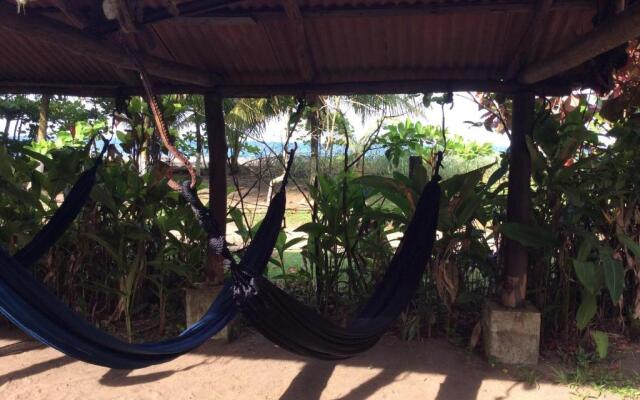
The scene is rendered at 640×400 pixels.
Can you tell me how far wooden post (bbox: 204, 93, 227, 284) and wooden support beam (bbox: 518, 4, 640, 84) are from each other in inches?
60.6

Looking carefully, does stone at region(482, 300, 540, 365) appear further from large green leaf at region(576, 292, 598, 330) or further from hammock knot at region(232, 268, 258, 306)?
hammock knot at region(232, 268, 258, 306)

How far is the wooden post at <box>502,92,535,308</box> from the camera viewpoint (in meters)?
2.38

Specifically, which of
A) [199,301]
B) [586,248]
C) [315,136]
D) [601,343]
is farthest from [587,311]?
[315,136]

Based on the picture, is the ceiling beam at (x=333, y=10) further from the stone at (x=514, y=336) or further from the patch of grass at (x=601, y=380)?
the patch of grass at (x=601, y=380)

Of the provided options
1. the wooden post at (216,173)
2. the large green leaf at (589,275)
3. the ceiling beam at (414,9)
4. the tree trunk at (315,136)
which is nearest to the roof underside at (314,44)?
the ceiling beam at (414,9)

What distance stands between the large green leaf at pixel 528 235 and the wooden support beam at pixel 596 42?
0.67 metres

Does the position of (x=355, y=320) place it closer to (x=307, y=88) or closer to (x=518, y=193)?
(x=518, y=193)

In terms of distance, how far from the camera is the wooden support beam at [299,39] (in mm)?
1776

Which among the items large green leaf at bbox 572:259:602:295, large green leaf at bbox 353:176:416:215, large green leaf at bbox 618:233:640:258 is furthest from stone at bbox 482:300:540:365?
large green leaf at bbox 353:176:416:215

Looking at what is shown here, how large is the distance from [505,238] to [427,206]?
0.60m

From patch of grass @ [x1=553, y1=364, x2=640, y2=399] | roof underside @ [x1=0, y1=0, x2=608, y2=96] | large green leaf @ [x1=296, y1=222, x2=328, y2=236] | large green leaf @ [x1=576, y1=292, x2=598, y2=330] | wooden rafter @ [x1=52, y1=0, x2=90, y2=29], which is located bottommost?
patch of grass @ [x1=553, y1=364, x2=640, y2=399]

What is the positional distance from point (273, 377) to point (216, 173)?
1094 mm

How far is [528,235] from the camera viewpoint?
7.56 feet

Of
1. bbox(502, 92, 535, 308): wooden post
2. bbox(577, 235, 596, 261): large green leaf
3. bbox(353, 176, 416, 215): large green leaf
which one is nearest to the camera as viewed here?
bbox(577, 235, 596, 261): large green leaf
